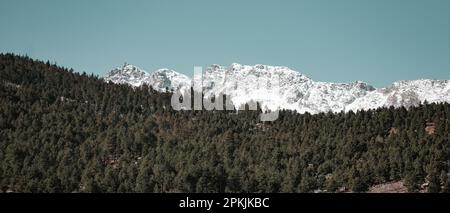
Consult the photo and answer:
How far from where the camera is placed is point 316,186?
520ft

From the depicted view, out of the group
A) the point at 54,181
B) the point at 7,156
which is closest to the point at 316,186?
the point at 54,181

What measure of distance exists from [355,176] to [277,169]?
2607 cm

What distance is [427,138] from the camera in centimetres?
17450
